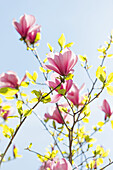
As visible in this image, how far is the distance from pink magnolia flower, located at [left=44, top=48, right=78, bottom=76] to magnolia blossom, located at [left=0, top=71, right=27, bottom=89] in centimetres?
26

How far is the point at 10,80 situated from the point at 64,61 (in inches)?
12.4

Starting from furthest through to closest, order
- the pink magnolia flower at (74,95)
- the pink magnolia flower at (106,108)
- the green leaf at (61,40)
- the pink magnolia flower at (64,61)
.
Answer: the pink magnolia flower at (106,108) < the pink magnolia flower at (74,95) < the green leaf at (61,40) < the pink magnolia flower at (64,61)

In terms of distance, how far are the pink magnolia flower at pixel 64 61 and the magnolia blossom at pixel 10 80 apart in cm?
26

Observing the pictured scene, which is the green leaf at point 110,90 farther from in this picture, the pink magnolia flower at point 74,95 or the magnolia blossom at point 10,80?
the magnolia blossom at point 10,80

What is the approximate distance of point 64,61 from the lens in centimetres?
62

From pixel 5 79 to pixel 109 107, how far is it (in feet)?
1.54

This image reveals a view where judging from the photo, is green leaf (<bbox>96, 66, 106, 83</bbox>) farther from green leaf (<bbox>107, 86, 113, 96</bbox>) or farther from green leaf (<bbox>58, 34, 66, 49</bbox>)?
green leaf (<bbox>58, 34, 66, 49</bbox>)

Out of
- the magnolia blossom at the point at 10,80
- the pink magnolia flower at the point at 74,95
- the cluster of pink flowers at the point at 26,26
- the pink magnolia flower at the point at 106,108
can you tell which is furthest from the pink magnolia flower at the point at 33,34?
the pink magnolia flower at the point at 106,108

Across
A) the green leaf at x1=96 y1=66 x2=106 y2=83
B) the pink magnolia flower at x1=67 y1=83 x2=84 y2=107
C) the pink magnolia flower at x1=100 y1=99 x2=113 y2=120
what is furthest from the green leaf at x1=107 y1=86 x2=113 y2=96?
the pink magnolia flower at x1=100 y1=99 x2=113 y2=120

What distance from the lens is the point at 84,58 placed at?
1.01m

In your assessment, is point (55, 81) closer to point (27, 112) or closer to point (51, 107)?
point (27, 112)

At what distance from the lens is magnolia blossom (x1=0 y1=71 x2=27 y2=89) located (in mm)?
849

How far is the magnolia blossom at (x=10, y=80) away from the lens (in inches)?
33.4

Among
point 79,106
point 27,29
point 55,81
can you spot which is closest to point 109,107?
point 79,106
